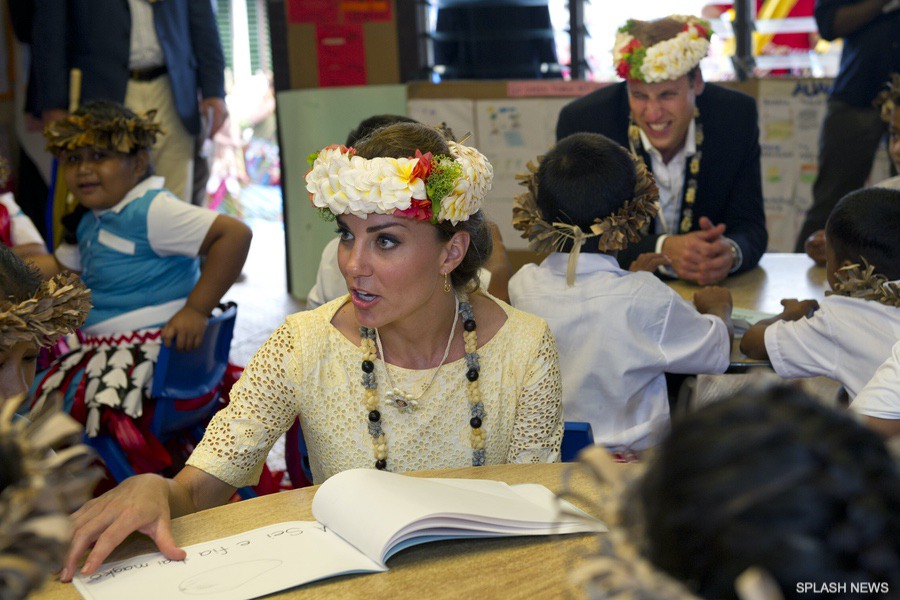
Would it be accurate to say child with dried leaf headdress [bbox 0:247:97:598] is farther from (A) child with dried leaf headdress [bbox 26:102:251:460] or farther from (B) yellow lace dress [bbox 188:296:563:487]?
(A) child with dried leaf headdress [bbox 26:102:251:460]

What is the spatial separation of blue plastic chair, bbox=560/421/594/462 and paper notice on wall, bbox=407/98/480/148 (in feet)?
13.9

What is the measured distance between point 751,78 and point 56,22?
376cm

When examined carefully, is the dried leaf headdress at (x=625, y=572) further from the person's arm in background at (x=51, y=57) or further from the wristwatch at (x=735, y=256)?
the person's arm in background at (x=51, y=57)

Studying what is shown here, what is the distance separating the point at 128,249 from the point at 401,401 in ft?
5.20

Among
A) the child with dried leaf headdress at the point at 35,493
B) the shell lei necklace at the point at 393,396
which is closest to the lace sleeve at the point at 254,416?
the shell lei necklace at the point at 393,396

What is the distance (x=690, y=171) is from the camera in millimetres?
3408

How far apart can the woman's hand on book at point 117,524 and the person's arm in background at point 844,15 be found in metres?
4.36

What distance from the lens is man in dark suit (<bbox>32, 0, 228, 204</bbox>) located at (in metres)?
4.78

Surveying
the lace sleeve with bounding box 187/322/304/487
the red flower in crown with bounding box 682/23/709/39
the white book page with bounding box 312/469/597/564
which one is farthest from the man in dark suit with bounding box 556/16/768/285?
the white book page with bounding box 312/469/597/564

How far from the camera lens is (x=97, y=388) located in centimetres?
282

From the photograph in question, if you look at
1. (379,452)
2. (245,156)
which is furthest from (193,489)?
(245,156)

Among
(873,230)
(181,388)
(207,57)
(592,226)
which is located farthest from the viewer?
(207,57)

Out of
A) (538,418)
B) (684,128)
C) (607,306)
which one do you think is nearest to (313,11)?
(684,128)

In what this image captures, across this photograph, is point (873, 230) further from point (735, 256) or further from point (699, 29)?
point (699, 29)
